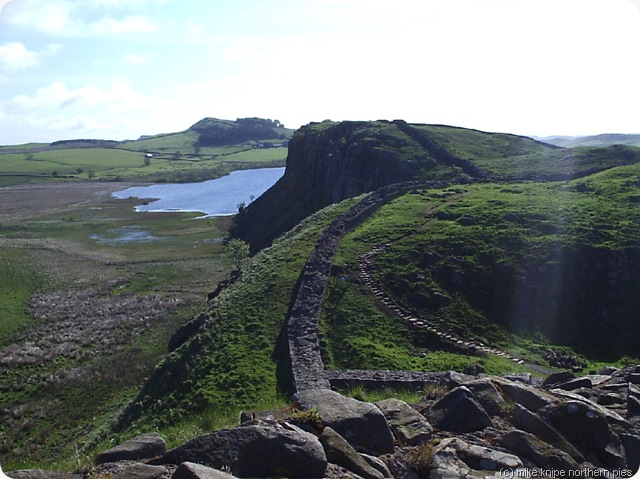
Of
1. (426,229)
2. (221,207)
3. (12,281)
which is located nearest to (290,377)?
(426,229)

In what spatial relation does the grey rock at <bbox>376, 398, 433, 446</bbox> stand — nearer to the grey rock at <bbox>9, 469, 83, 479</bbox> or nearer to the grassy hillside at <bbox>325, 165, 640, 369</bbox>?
the grey rock at <bbox>9, 469, 83, 479</bbox>

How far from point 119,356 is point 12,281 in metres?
39.5

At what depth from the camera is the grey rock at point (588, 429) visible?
11.0m

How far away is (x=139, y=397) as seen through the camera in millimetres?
33469

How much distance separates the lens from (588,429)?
11.3m

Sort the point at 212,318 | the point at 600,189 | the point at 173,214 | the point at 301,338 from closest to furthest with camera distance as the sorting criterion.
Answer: the point at 301,338, the point at 212,318, the point at 600,189, the point at 173,214

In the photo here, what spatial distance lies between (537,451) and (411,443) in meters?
2.45

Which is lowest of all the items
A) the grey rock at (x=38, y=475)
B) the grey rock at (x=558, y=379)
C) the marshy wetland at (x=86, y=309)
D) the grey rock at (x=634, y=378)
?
the marshy wetland at (x=86, y=309)

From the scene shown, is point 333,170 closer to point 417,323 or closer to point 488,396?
point 417,323

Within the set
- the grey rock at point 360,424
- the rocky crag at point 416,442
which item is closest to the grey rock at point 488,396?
the rocky crag at point 416,442

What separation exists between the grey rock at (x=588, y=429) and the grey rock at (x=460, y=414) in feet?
4.76

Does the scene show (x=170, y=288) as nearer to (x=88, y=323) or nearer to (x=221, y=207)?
(x=88, y=323)

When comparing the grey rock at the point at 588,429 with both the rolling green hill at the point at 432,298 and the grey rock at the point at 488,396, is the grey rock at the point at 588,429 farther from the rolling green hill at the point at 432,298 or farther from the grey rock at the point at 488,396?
the rolling green hill at the point at 432,298

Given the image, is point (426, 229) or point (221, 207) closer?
point (426, 229)
